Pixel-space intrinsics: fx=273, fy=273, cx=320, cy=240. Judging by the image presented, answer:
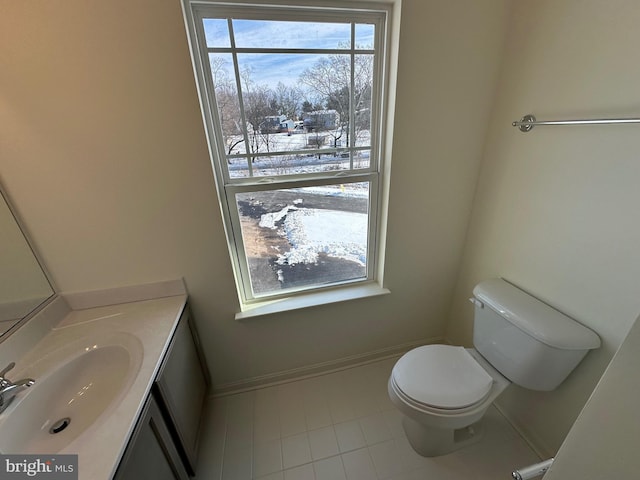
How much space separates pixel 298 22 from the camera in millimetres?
1187

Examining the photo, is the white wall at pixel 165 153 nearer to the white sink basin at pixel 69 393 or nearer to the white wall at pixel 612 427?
the white sink basin at pixel 69 393

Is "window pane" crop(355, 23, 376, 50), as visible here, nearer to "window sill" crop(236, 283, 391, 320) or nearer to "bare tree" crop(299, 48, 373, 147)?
"bare tree" crop(299, 48, 373, 147)

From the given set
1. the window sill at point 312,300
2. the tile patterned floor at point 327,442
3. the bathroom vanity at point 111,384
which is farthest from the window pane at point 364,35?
the tile patterned floor at point 327,442

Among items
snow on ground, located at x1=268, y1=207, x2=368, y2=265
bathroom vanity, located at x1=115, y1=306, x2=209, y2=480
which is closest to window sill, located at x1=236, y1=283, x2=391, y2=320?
snow on ground, located at x1=268, y1=207, x2=368, y2=265

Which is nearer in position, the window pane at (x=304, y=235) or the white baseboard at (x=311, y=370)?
the window pane at (x=304, y=235)

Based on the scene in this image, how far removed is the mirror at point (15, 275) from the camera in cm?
103

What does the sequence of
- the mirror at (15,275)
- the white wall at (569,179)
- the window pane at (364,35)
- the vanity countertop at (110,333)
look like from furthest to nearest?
the window pane at (364,35) < the mirror at (15,275) < the white wall at (569,179) < the vanity countertop at (110,333)

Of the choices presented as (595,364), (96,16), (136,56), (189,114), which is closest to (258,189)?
(189,114)

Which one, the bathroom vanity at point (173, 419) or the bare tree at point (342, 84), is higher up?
the bare tree at point (342, 84)

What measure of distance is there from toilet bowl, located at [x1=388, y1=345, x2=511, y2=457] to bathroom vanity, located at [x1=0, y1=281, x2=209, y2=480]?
95 centimetres

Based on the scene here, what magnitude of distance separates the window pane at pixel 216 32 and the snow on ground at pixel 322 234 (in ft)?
2.55

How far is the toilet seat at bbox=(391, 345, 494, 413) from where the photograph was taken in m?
1.15

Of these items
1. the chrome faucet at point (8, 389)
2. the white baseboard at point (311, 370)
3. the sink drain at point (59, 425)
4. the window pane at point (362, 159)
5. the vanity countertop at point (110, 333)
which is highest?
the window pane at point (362, 159)

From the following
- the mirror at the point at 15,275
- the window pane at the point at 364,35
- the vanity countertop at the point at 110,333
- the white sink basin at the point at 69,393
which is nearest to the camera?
the vanity countertop at the point at 110,333
